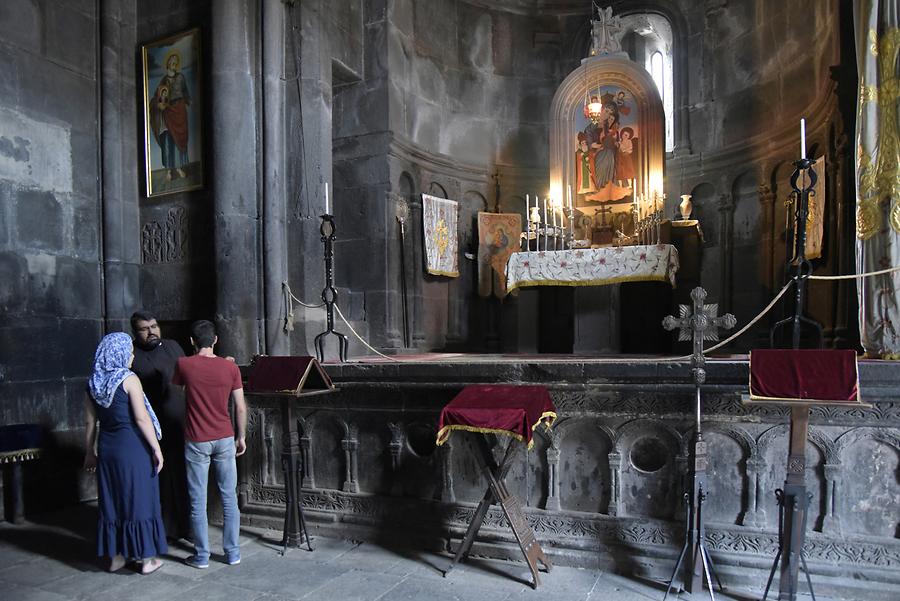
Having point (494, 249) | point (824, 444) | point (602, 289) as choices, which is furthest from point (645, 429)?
point (494, 249)

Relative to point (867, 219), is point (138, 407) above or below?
below

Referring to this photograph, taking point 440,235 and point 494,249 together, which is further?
point 494,249

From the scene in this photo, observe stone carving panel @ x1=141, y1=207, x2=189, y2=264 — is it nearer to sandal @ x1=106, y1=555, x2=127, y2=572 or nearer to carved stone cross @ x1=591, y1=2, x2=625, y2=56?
sandal @ x1=106, y1=555, x2=127, y2=572

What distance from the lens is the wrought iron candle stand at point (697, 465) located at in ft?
13.1

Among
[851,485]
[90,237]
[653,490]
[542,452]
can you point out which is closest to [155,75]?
[90,237]

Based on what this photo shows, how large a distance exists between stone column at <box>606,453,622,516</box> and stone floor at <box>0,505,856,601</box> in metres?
0.46

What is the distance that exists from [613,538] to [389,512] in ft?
6.05

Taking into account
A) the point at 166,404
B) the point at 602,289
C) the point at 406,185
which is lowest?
the point at 166,404

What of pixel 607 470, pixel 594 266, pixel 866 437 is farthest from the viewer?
pixel 594 266

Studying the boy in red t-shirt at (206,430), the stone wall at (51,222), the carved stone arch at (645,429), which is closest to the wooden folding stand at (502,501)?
the carved stone arch at (645,429)

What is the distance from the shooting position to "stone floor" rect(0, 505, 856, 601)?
427cm

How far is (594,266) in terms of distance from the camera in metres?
8.24

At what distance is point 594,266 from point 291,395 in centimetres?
459

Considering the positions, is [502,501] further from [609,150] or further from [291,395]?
[609,150]
